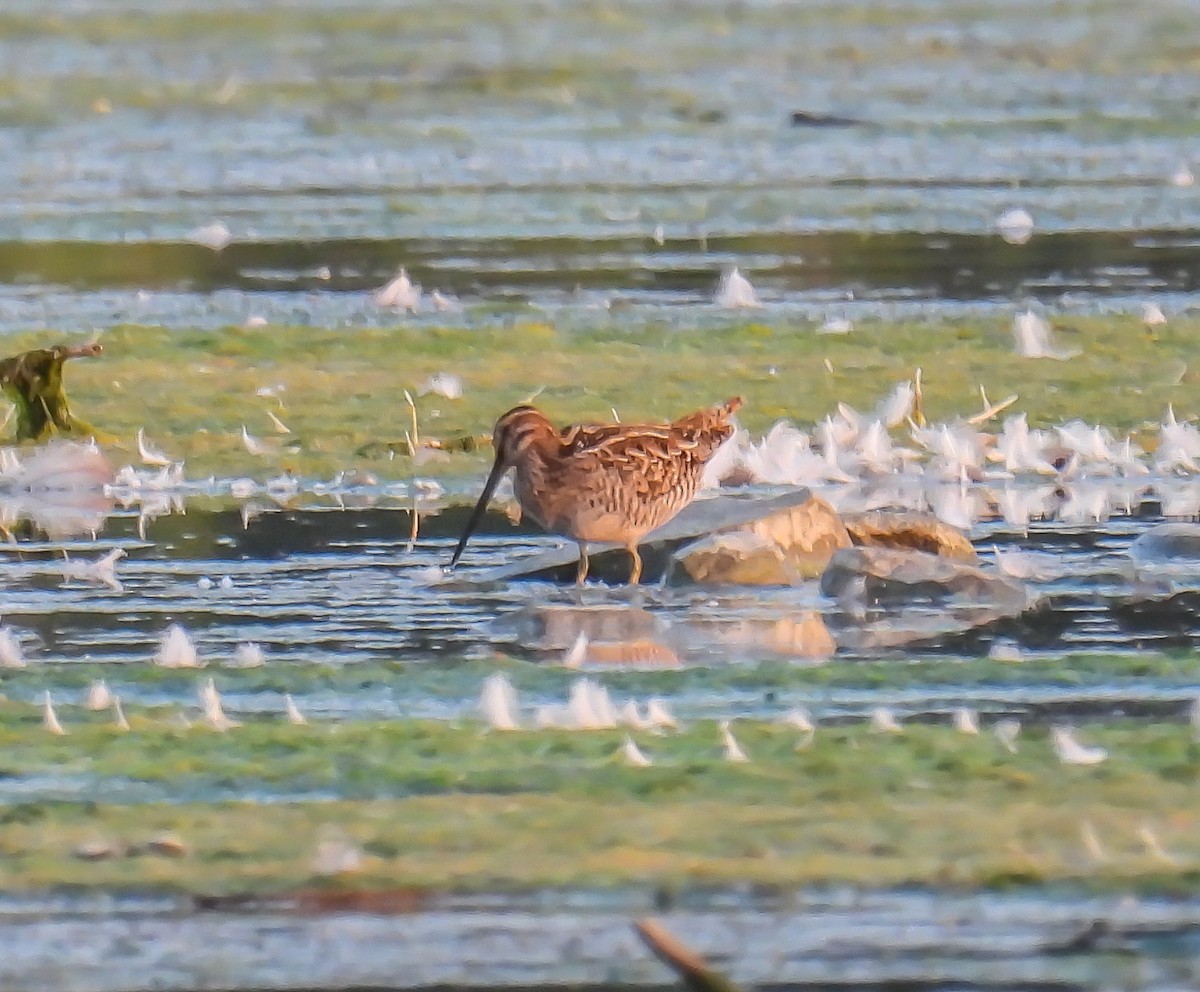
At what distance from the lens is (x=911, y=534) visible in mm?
9352

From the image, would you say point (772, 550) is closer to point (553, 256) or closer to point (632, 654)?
point (632, 654)

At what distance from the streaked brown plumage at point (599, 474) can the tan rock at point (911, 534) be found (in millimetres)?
592

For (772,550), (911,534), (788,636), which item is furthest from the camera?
(911,534)

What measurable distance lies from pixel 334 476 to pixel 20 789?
4655 millimetres

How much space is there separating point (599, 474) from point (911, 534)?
3.17 ft

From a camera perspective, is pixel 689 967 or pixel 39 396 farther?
pixel 39 396

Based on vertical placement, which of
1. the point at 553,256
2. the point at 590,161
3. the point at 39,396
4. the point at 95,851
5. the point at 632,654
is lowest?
the point at 95,851

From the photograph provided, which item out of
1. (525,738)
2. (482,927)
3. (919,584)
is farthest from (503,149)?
(482,927)

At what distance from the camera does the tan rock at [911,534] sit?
930 centimetres

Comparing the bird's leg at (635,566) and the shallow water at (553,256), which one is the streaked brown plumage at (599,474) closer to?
the bird's leg at (635,566)

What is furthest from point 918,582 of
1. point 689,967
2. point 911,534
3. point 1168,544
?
point 689,967

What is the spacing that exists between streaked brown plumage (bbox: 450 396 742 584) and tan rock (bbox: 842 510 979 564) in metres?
0.59

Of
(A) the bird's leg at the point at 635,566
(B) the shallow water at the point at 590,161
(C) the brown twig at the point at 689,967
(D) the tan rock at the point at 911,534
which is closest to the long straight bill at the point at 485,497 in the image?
A: (A) the bird's leg at the point at 635,566

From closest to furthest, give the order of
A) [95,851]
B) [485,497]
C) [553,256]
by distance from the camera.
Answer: [95,851] < [485,497] < [553,256]
